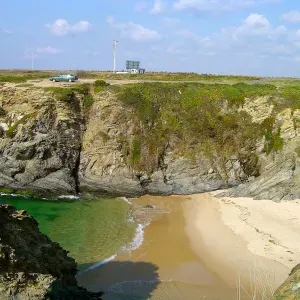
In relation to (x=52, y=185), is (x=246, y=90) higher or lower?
higher

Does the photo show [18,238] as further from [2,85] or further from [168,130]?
[2,85]

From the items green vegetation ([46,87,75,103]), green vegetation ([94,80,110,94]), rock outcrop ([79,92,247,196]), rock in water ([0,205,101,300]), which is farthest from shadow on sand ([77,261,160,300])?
green vegetation ([94,80,110,94])

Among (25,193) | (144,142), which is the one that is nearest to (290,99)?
(144,142)

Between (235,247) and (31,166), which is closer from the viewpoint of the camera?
(235,247)

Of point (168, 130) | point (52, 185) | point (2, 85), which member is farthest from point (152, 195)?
point (2, 85)

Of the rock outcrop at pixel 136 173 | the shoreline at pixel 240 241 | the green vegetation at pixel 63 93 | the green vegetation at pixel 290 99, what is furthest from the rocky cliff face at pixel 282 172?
the green vegetation at pixel 63 93
